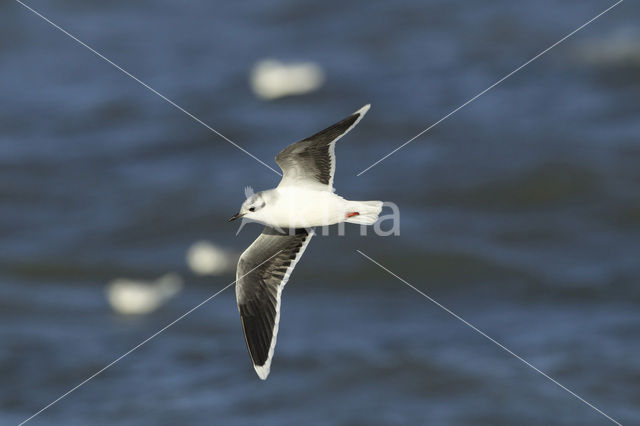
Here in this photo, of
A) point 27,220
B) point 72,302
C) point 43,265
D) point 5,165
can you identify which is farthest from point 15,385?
point 5,165

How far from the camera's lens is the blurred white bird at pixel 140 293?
24250mm

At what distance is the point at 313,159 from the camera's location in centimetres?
952

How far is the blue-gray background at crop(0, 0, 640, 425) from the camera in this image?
843 inches

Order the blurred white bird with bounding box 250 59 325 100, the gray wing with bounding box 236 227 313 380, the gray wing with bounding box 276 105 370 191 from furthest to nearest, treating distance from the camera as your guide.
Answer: the blurred white bird with bounding box 250 59 325 100, the gray wing with bounding box 236 227 313 380, the gray wing with bounding box 276 105 370 191

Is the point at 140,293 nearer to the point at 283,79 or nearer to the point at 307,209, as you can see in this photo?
the point at 283,79

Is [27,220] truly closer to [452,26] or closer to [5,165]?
[5,165]

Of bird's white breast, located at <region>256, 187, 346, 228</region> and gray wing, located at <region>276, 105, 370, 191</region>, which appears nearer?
gray wing, located at <region>276, 105, 370, 191</region>

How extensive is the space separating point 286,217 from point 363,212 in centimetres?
66

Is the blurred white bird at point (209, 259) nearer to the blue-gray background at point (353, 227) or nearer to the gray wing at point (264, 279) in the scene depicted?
the blue-gray background at point (353, 227)

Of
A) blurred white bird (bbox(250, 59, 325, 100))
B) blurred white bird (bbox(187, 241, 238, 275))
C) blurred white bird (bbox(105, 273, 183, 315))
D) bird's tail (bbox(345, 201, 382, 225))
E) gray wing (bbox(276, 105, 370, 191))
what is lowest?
blurred white bird (bbox(105, 273, 183, 315))

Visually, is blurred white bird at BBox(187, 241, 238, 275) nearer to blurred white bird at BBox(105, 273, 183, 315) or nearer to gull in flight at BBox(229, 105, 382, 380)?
blurred white bird at BBox(105, 273, 183, 315)

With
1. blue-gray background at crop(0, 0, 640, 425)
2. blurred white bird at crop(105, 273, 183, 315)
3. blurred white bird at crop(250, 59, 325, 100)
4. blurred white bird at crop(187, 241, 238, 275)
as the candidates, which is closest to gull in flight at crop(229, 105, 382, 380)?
blue-gray background at crop(0, 0, 640, 425)

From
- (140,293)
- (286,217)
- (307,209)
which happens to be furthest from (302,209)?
(140,293)

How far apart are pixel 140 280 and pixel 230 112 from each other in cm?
549
